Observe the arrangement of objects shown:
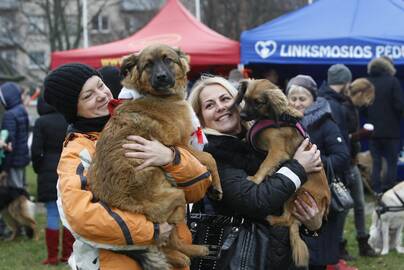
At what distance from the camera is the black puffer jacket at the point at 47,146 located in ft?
24.0

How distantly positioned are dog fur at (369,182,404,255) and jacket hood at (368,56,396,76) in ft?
8.94

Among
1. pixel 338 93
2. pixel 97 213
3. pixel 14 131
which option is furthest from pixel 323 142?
pixel 14 131

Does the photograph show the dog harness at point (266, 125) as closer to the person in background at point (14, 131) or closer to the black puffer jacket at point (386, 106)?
the person in background at point (14, 131)

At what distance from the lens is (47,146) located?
24.4 ft

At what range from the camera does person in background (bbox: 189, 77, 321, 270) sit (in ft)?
10.3

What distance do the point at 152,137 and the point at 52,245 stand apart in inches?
204

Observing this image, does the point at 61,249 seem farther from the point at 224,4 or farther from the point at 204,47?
the point at 224,4

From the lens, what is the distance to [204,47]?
39.4 ft

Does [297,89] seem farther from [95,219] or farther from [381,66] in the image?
[381,66]

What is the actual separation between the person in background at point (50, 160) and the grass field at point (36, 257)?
11.1 inches

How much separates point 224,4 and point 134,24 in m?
11.1

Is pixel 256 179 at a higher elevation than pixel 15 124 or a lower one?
higher

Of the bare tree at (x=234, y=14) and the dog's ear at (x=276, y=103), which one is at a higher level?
the bare tree at (x=234, y=14)

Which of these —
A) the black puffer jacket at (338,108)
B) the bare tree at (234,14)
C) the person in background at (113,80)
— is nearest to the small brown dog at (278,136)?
the person in background at (113,80)
